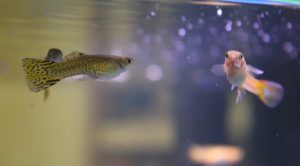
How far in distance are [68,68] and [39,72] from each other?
0.37 feet

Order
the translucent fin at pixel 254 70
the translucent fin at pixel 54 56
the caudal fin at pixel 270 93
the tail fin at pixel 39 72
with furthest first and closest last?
1. the caudal fin at pixel 270 93
2. the translucent fin at pixel 254 70
3. the translucent fin at pixel 54 56
4. the tail fin at pixel 39 72

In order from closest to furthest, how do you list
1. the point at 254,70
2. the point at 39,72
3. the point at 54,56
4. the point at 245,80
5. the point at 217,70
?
the point at 39,72 → the point at 54,56 → the point at 245,80 → the point at 254,70 → the point at 217,70

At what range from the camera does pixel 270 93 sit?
195 cm

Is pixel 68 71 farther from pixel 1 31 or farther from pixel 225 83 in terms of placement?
pixel 225 83

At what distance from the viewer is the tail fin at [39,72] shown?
4.85 ft

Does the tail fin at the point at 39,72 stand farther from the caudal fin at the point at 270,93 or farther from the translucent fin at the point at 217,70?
the caudal fin at the point at 270,93

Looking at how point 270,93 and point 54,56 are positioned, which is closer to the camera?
point 54,56

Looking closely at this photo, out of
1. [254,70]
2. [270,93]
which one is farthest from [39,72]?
[270,93]

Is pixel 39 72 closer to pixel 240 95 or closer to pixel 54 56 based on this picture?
pixel 54 56

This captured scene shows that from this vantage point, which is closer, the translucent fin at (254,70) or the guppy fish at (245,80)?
the guppy fish at (245,80)

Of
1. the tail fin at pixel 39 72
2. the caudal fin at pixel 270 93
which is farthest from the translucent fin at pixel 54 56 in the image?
the caudal fin at pixel 270 93

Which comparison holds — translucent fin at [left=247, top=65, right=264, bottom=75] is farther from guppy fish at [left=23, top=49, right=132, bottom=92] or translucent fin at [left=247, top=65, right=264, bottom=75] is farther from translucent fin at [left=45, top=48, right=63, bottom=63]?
translucent fin at [left=45, top=48, right=63, bottom=63]

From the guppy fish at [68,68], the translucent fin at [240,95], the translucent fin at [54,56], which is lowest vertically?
the translucent fin at [240,95]

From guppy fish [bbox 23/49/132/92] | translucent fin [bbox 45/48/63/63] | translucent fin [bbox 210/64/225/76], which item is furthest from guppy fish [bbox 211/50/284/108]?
translucent fin [bbox 45/48/63/63]
